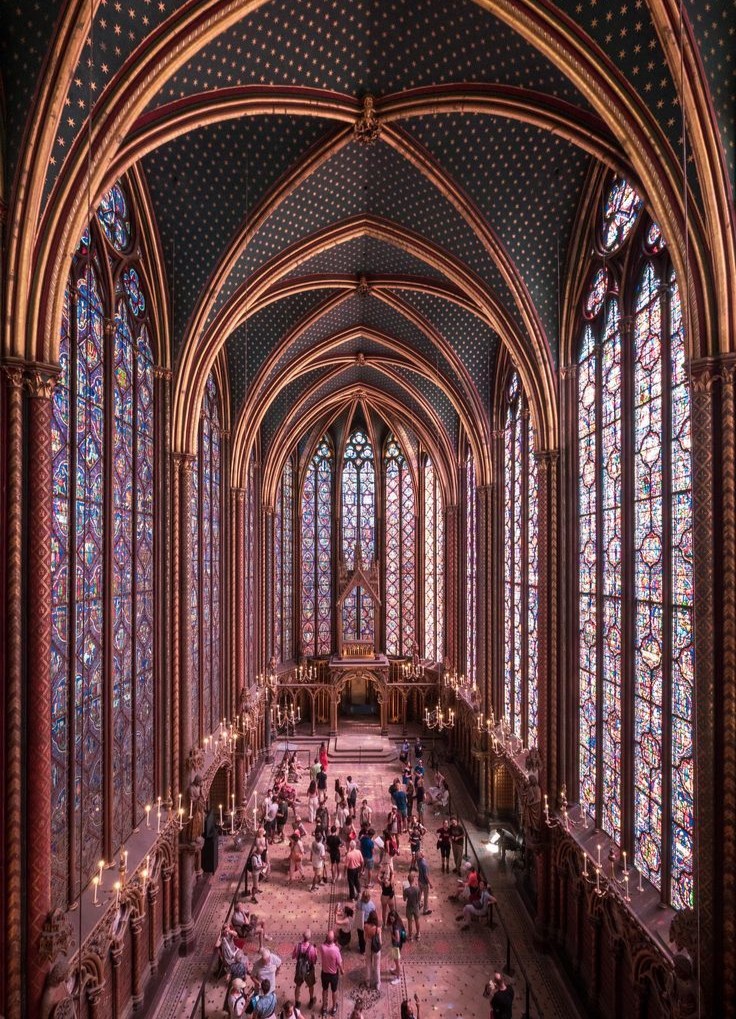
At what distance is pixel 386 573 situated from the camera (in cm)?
3055

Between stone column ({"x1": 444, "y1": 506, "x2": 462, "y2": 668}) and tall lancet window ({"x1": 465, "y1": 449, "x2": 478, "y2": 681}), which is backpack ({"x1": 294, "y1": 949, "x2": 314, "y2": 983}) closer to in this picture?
tall lancet window ({"x1": 465, "y1": 449, "x2": 478, "y2": 681})

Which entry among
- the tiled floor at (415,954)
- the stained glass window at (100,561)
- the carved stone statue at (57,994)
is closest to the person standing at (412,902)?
the tiled floor at (415,954)

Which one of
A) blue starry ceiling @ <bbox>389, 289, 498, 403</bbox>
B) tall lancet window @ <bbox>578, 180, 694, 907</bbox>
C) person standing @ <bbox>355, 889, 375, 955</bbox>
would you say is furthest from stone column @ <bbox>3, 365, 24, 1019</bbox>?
blue starry ceiling @ <bbox>389, 289, 498, 403</bbox>

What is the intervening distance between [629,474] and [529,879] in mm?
9856

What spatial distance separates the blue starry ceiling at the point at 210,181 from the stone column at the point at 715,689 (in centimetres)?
799

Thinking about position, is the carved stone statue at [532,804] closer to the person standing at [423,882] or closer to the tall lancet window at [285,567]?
the person standing at [423,882]

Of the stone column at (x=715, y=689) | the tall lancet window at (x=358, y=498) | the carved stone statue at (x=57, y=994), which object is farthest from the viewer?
the tall lancet window at (x=358, y=498)

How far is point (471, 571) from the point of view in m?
22.4

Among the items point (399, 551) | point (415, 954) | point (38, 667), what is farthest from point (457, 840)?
point (399, 551)

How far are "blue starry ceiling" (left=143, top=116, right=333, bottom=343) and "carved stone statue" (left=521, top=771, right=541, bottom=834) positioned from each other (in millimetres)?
11466

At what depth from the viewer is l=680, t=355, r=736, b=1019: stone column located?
22.2 feet

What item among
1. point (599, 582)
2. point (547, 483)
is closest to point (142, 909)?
point (599, 582)

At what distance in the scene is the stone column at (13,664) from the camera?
6.82m

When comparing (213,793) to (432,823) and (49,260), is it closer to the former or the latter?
(432,823)
